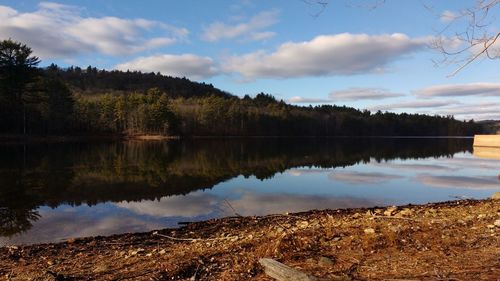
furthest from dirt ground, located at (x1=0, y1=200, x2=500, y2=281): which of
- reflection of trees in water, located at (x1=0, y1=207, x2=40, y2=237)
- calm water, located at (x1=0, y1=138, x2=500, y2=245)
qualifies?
calm water, located at (x1=0, y1=138, x2=500, y2=245)

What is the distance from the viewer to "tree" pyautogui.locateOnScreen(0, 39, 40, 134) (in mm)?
61562

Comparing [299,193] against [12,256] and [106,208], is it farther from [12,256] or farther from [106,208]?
[12,256]

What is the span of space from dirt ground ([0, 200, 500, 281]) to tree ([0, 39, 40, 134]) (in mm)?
62484

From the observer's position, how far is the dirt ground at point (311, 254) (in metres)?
5.20

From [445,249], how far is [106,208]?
11333mm

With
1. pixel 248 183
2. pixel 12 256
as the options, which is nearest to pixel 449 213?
pixel 12 256

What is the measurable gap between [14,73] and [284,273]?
6745 centimetres

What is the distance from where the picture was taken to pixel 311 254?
5918 millimetres

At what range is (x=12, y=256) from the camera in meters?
7.46

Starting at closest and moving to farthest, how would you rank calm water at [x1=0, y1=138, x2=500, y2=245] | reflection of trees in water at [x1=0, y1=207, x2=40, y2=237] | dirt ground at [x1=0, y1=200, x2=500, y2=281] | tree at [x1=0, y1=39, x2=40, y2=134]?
1. dirt ground at [x1=0, y1=200, x2=500, y2=281]
2. reflection of trees in water at [x1=0, y1=207, x2=40, y2=237]
3. calm water at [x1=0, y1=138, x2=500, y2=245]
4. tree at [x1=0, y1=39, x2=40, y2=134]

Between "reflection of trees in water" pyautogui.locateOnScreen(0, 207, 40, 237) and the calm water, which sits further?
the calm water

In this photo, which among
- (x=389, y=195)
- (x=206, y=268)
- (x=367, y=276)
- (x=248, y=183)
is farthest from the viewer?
(x=248, y=183)

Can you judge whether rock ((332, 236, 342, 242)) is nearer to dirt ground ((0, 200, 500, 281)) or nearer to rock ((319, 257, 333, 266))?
dirt ground ((0, 200, 500, 281))

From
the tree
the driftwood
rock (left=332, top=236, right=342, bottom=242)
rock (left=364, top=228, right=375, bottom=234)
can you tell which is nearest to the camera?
the driftwood
